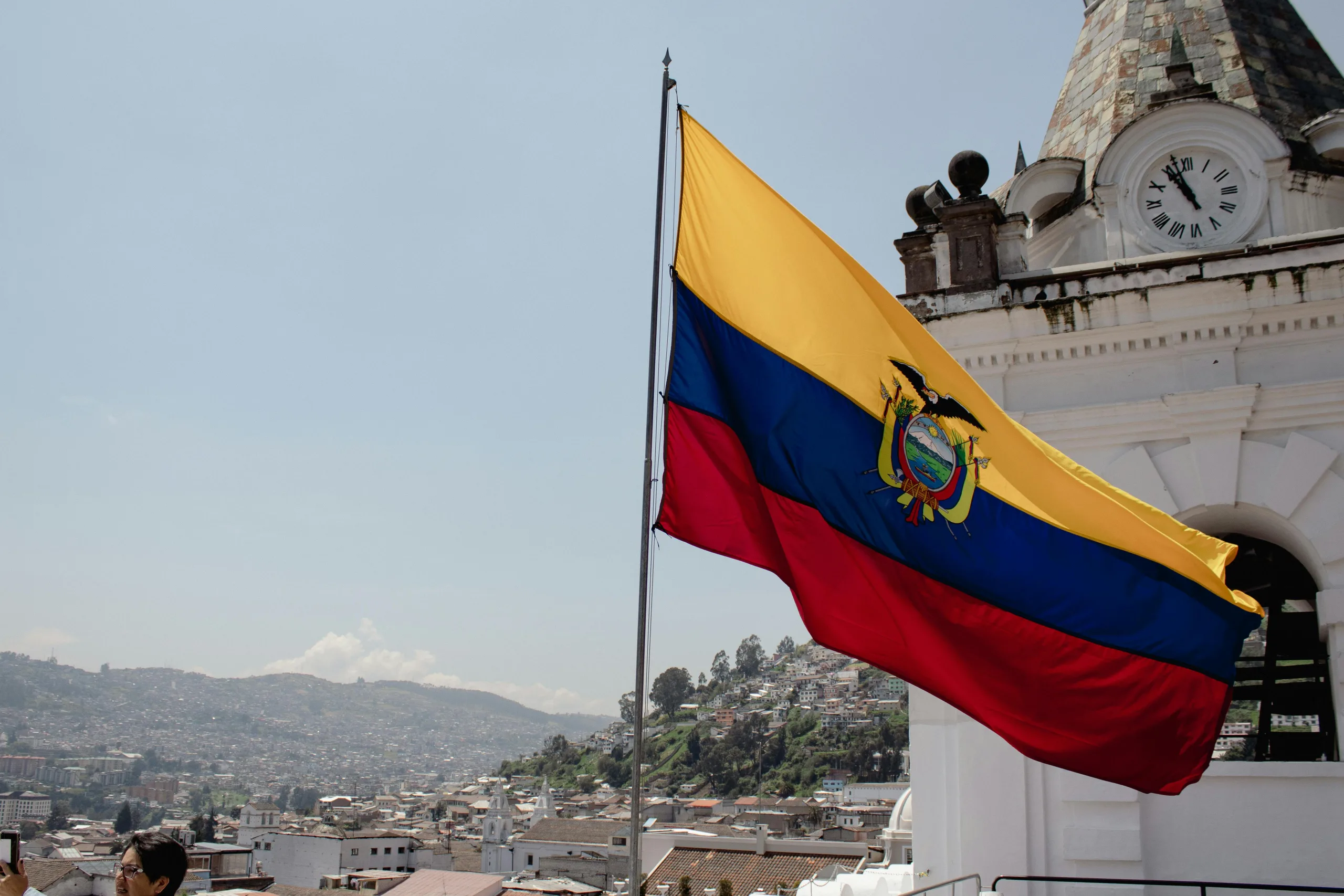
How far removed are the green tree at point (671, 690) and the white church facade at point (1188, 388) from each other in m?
169

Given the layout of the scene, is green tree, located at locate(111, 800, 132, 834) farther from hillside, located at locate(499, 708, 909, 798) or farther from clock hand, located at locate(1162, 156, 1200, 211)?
clock hand, located at locate(1162, 156, 1200, 211)

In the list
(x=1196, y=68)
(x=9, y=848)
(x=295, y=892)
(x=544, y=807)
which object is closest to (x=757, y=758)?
(x=544, y=807)

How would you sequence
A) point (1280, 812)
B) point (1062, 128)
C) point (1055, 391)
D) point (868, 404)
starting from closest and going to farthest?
point (868, 404), point (1280, 812), point (1055, 391), point (1062, 128)

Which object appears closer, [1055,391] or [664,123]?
[664,123]

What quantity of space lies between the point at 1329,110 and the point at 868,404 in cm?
738

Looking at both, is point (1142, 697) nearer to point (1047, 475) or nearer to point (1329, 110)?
point (1047, 475)

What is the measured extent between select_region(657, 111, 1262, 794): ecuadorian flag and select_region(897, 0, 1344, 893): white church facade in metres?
2.73

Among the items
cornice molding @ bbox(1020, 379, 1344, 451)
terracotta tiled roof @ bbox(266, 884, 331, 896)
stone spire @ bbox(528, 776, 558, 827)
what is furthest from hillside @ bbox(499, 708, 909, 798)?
cornice molding @ bbox(1020, 379, 1344, 451)

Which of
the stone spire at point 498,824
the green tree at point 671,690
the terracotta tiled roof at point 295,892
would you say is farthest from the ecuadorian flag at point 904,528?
the green tree at point 671,690

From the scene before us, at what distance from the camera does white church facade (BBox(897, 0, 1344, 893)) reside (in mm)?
8797

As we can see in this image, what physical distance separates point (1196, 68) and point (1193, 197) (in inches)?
81.2

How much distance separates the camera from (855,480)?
647 centimetres

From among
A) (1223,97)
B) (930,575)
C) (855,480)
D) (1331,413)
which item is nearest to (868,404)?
(855,480)

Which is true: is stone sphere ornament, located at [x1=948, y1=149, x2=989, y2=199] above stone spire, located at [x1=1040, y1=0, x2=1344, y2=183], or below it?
below
